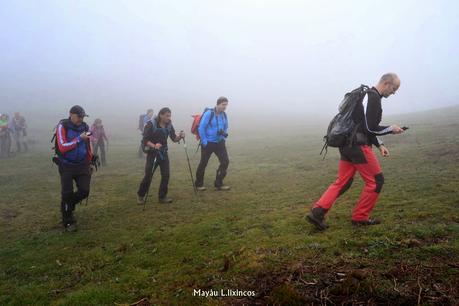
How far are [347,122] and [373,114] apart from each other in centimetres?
50

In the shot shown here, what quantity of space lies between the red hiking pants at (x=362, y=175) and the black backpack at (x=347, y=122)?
7.9 inches

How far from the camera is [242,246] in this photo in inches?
296

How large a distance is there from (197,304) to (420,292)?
294 centimetres

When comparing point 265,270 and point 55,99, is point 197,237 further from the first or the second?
point 55,99

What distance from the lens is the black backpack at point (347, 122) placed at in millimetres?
7055

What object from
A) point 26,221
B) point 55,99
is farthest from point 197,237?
point 55,99

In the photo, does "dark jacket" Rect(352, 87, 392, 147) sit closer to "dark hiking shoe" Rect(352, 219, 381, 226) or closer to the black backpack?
the black backpack

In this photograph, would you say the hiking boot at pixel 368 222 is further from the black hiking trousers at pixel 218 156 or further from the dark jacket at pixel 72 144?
the dark jacket at pixel 72 144

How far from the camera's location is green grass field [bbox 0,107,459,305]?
5180 millimetres

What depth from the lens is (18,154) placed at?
27.9 metres

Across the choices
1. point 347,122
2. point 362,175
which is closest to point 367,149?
point 362,175

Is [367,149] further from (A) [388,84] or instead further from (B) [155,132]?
(B) [155,132]

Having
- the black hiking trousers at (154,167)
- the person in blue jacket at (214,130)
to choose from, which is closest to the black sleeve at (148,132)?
the black hiking trousers at (154,167)

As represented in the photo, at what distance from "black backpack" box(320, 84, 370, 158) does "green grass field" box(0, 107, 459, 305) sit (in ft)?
5.91
